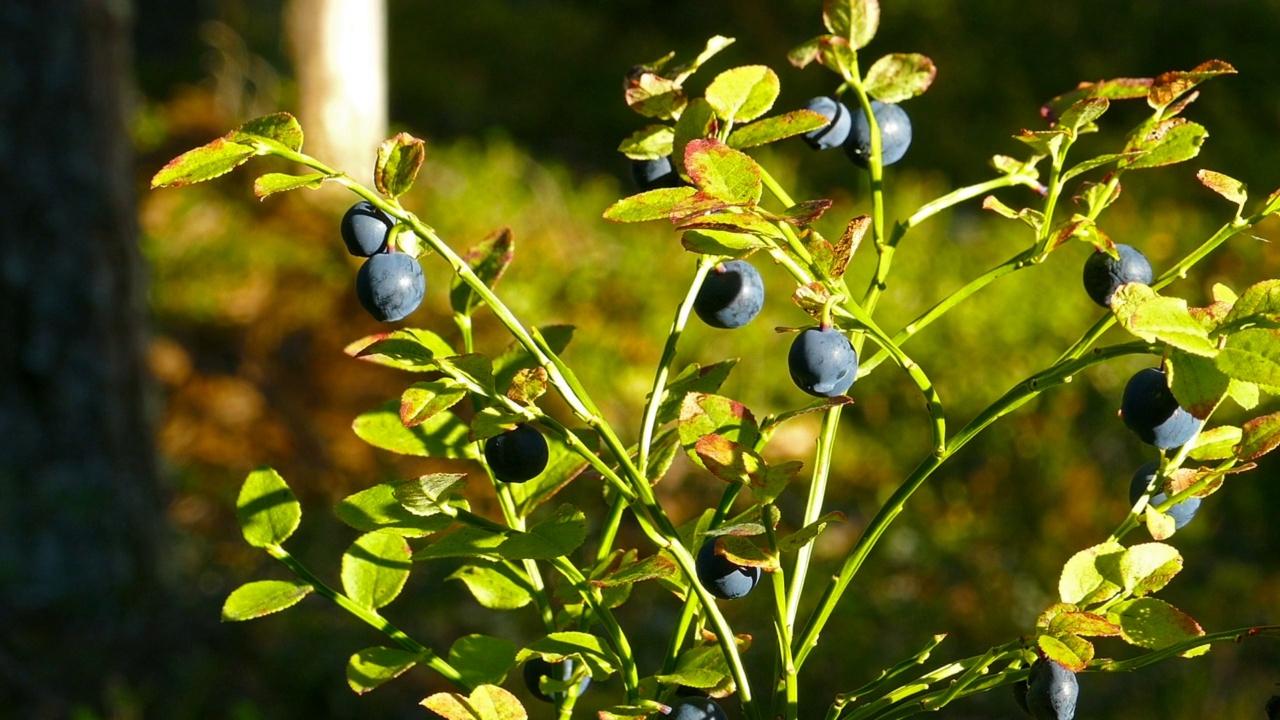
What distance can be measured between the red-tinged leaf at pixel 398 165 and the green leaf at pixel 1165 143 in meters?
0.25

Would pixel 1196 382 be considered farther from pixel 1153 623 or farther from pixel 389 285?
pixel 389 285

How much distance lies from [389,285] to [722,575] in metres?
0.16

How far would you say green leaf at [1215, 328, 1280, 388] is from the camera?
0.36m

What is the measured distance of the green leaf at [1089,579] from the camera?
455 millimetres

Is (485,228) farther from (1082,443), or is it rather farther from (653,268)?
(1082,443)

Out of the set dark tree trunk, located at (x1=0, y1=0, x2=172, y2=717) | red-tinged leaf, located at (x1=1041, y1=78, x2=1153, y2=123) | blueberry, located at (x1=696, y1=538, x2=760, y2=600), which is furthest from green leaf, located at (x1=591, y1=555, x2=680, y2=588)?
dark tree trunk, located at (x1=0, y1=0, x2=172, y2=717)

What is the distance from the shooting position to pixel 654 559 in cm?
44

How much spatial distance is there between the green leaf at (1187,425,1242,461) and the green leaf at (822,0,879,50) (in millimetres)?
210

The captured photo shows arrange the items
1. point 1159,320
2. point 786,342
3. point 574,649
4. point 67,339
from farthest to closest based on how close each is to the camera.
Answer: point 786,342, point 67,339, point 574,649, point 1159,320

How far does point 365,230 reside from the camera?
0.45 m

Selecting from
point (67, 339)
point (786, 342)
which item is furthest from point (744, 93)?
point (786, 342)

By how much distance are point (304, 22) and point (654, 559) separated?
4.63m

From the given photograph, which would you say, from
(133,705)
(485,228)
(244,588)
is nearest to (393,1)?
(485,228)

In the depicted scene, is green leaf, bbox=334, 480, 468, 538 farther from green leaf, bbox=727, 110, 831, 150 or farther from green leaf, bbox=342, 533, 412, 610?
green leaf, bbox=727, 110, 831, 150
